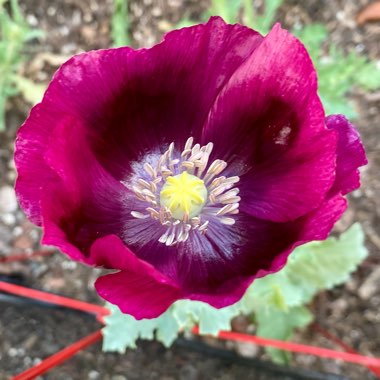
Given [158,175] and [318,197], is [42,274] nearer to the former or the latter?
[158,175]

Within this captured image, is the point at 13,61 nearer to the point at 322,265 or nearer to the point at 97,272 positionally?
the point at 97,272

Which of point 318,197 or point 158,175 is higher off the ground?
point 158,175

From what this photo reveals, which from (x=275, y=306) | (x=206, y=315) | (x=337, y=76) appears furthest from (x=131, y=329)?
(x=337, y=76)

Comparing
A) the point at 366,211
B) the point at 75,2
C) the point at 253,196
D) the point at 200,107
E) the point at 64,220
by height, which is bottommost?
the point at 64,220

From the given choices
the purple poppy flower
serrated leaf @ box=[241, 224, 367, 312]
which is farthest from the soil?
the purple poppy flower

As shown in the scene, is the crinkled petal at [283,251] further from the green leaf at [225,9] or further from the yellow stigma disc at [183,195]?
the green leaf at [225,9]

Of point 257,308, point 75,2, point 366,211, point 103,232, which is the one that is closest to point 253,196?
point 103,232

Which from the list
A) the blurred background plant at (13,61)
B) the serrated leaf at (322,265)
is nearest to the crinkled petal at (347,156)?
the serrated leaf at (322,265)
